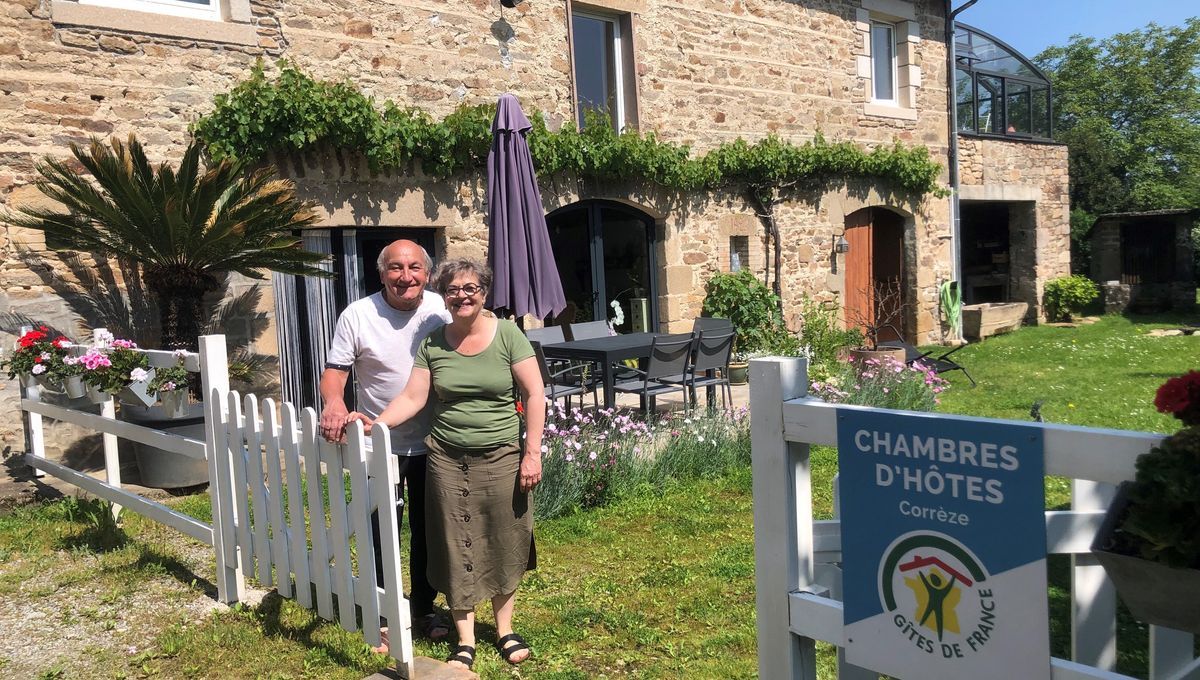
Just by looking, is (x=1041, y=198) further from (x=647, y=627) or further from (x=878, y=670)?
(x=878, y=670)

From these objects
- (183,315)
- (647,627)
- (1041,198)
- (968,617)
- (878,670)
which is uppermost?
(1041,198)

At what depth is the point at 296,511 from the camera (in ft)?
10.6

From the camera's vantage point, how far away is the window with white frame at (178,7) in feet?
20.7

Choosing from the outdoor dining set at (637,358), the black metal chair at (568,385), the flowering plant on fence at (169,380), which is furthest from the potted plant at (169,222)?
the outdoor dining set at (637,358)

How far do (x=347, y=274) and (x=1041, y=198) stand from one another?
12034mm

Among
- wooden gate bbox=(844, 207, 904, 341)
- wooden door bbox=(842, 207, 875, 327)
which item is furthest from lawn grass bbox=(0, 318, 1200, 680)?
wooden gate bbox=(844, 207, 904, 341)

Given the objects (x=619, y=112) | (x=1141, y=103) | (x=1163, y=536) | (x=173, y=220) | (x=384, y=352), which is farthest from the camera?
(x=1141, y=103)

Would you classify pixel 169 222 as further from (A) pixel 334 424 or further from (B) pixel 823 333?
(B) pixel 823 333

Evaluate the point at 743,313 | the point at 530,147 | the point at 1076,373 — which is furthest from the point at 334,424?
the point at 1076,373

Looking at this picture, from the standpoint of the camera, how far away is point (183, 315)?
5.97m

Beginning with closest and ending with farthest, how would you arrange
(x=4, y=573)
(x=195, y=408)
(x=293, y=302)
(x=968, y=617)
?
(x=968, y=617), (x=4, y=573), (x=195, y=408), (x=293, y=302)

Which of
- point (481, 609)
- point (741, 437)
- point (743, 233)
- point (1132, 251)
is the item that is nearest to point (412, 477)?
point (481, 609)

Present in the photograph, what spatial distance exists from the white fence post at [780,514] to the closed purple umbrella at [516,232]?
4360 millimetres

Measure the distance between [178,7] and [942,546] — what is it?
6.88 m
